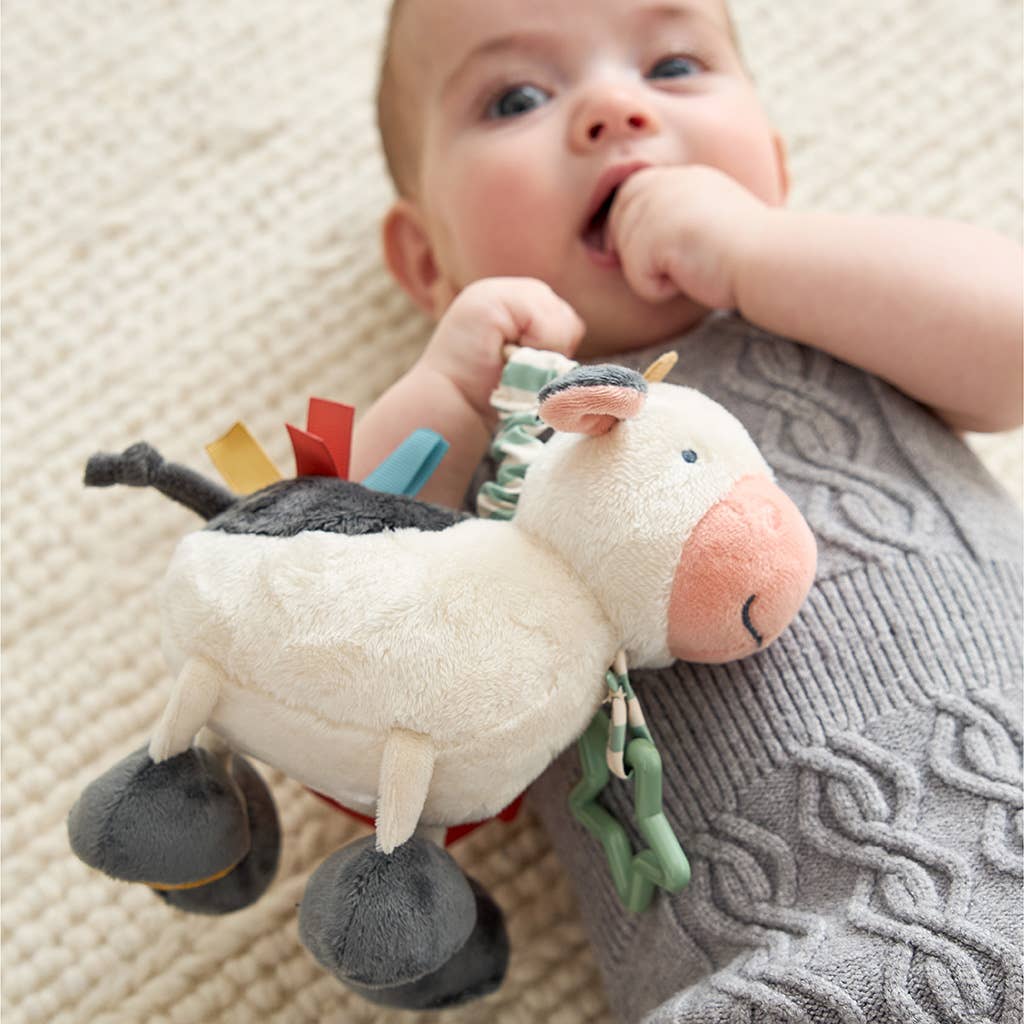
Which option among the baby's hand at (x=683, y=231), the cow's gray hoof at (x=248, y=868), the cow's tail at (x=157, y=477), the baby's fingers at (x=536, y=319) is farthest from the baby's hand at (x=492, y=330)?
the cow's gray hoof at (x=248, y=868)

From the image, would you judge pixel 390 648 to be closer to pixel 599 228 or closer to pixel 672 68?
pixel 599 228

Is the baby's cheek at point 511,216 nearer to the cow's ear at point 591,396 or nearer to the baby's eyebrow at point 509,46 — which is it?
the baby's eyebrow at point 509,46

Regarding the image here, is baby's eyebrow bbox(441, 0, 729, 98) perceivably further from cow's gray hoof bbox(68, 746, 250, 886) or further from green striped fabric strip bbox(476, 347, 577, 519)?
cow's gray hoof bbox(68, 746, 250, 886)

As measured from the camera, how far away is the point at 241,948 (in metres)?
0.91

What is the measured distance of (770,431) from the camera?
2.79 ft

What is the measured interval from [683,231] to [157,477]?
Result: 0.43 metres

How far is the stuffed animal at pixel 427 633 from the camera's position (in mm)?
596

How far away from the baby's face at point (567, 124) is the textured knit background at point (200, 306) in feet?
0.75

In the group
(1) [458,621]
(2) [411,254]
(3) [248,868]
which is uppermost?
(1) [458,621]

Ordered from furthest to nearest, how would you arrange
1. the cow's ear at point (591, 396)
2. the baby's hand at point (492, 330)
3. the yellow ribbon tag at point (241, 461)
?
the baby's hand at point (492, 330) → the yellow ribbon tag at point (241, 461) → the cow's ear at point (591, 396)

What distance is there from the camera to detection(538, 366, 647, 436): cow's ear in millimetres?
592

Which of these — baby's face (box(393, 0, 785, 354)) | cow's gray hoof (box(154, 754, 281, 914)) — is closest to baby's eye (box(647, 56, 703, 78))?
baby's face (box(393, 0, 785, 354))

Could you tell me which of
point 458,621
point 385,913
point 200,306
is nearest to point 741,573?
point 458,621

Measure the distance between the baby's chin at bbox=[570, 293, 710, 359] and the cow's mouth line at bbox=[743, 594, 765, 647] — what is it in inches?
15.0
